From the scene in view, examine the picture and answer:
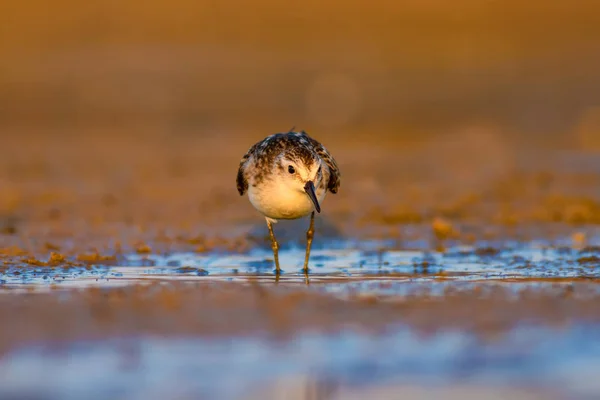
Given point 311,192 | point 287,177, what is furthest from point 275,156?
point 311,192

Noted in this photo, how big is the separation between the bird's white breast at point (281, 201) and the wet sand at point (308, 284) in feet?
1.90

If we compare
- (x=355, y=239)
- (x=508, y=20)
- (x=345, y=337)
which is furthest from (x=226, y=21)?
(x=345, y=337)

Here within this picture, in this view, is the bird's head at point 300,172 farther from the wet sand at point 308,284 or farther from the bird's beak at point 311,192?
the wet sand at point 308,284

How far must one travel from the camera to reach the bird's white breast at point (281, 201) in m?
10.3

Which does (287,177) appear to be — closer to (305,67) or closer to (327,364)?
(327,364)

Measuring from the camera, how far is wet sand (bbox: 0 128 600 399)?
19.9ft

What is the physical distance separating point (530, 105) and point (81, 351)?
68.4 feet

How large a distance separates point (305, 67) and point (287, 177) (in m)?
18.1

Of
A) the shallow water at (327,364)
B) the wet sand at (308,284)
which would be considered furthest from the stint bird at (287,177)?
the shallow water at (327,364)

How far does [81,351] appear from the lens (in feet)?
21.8

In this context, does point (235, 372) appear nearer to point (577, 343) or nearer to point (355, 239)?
point (577, 343)

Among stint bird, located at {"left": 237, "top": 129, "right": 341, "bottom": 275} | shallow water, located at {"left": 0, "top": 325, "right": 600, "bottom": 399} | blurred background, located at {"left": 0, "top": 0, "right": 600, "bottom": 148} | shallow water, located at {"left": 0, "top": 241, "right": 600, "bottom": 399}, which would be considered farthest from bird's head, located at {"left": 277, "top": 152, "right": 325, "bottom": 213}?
blurred background, located at {"left": 0, "top": 0, "right": 600, "bottom": 148}

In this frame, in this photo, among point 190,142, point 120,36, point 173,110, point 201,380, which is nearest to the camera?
point 201,380

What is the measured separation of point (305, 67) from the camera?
92.2 feet
